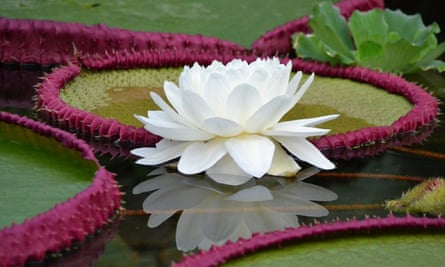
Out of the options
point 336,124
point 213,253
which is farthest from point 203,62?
point 213,253

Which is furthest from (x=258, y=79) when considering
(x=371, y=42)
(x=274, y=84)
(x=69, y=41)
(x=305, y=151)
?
(x=69, y=41)

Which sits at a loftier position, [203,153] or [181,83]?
[181,83]

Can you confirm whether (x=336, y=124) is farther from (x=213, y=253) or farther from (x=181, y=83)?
(x=213, y=253)

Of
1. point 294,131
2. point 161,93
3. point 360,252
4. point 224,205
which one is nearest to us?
point 360,252

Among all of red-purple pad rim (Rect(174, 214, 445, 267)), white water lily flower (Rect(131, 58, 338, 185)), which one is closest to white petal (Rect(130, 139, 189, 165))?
white water lily flower (Rect(131, 58, 338, 185))

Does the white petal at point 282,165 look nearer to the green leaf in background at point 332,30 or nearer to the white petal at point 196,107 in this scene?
the white petal at point 196,107

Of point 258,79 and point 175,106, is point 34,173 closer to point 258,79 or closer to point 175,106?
point 175,106
